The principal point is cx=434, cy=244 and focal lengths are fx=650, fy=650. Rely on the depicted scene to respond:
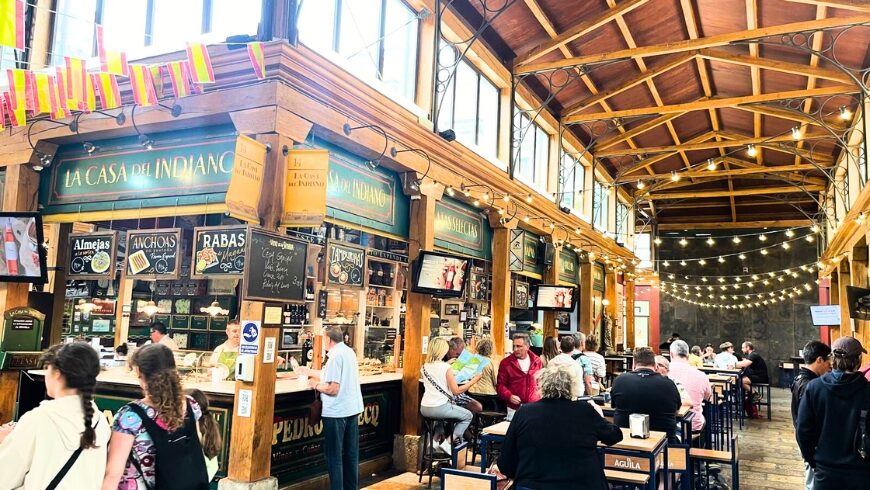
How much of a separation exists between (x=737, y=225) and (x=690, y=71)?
12.1 metres

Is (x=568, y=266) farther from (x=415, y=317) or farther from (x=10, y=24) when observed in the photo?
(x=10, y=24)

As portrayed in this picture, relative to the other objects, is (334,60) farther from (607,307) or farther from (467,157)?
(607,307)

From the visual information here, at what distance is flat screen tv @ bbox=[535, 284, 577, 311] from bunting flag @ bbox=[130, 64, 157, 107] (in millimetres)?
8560

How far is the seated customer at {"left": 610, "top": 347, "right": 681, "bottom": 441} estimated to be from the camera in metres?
5.53

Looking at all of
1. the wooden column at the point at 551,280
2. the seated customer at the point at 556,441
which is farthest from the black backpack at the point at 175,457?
the wooden column at the point at 551,280

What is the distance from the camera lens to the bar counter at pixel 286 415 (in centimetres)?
584

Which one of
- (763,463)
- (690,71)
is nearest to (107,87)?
(763,463)

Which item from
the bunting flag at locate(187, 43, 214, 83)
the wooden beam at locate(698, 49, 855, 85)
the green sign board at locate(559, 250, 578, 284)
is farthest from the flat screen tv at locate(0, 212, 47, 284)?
the wooden beam at locate(698, 49, 855, 85)

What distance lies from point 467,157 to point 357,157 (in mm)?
2313

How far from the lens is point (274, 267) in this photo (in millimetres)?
5707

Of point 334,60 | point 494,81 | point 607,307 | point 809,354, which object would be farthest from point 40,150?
point 607,307

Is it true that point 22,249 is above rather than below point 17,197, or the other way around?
below

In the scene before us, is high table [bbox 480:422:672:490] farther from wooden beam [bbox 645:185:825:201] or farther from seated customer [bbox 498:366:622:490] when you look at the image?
wooden beam [bbox 645:185:825:201]

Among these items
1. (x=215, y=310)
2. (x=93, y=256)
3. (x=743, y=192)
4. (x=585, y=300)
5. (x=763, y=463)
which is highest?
(x=743, y=192)
